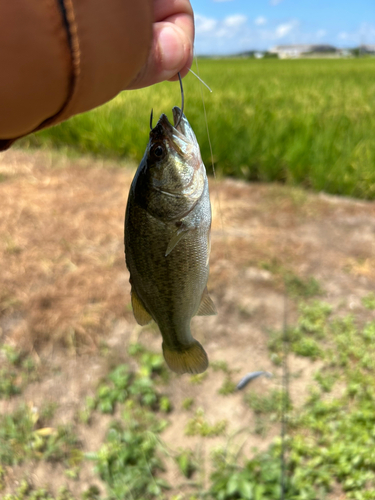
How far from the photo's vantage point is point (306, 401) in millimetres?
2609

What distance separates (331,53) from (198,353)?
244ft

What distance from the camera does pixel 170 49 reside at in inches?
39.9

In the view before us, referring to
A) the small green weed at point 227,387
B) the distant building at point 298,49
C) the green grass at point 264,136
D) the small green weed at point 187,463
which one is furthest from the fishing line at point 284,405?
the distant building at point 298,49

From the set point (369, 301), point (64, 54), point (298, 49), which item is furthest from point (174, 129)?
point (298, 49)

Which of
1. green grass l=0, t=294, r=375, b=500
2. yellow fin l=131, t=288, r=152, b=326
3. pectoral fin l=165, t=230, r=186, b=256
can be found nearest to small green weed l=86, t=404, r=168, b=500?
green grass l=0, t=294, r=375, b=500

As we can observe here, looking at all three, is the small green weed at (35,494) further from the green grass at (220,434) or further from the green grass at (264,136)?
the green grass at (264,136)

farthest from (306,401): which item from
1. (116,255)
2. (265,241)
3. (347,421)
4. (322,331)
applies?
(116,255)


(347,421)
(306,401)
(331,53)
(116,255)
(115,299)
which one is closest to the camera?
(347,421)

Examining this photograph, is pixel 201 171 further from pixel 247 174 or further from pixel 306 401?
pixel 247 174

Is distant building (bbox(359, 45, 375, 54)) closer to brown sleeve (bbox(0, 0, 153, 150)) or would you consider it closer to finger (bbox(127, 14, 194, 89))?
finger (bbox(127, 14, 194, 89))

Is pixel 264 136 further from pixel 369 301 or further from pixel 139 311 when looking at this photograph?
pixel 139 311

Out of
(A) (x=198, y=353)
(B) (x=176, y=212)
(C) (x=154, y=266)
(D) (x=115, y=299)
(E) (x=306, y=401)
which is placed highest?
(B) (x=176, y=212)

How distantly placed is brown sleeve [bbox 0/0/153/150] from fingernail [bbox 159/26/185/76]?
8 centimetres

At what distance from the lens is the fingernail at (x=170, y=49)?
1001 mm
